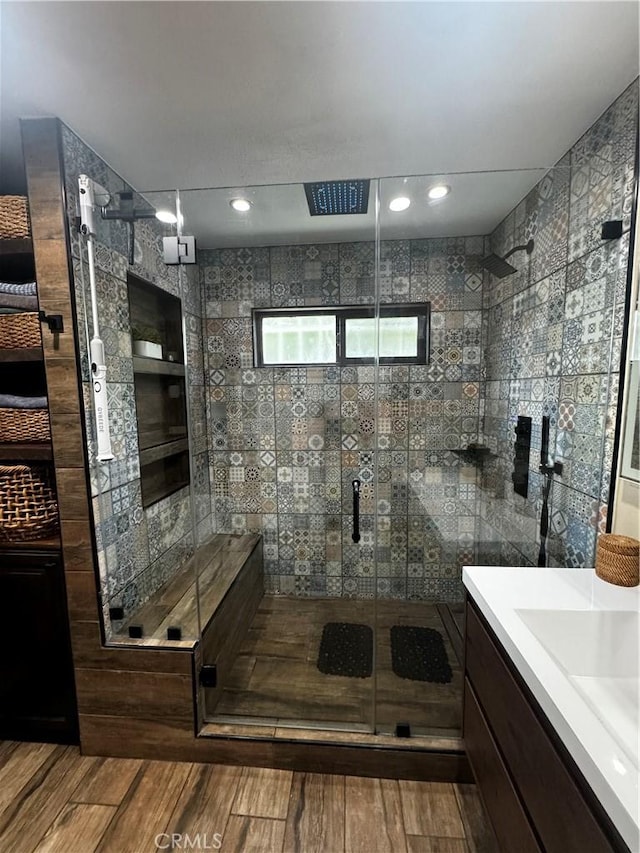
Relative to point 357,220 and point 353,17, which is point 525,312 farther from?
point 353,17

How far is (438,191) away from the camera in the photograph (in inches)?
72.2

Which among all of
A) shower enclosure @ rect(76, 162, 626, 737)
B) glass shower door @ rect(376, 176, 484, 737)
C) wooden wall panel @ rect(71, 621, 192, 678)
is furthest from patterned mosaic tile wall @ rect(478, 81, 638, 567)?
wooden wall panel @ rect(71, 621, 192, 678)

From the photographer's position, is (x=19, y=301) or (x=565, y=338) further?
(x=565, y=338)

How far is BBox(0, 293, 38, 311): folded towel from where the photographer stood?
4.73ft

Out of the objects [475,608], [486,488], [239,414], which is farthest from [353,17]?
[486,488]

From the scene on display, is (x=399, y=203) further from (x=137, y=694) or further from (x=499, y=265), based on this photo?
(x=137, y=694)

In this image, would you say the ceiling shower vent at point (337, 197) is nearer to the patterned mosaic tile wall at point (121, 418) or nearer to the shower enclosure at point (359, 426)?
the shower enclosure at point (359, 426)

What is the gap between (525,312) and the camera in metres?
1.96

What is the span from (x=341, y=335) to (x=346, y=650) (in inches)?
78.9

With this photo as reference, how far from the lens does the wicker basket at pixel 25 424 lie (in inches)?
58.6

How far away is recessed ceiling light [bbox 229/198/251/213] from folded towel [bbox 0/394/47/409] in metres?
1.35

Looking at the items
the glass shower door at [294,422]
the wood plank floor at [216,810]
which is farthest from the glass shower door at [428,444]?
the wood plank floor at [216,810]

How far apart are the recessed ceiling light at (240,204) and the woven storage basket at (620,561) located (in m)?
2.21

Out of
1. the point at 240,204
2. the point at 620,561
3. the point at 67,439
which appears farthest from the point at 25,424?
the point at 620,561
